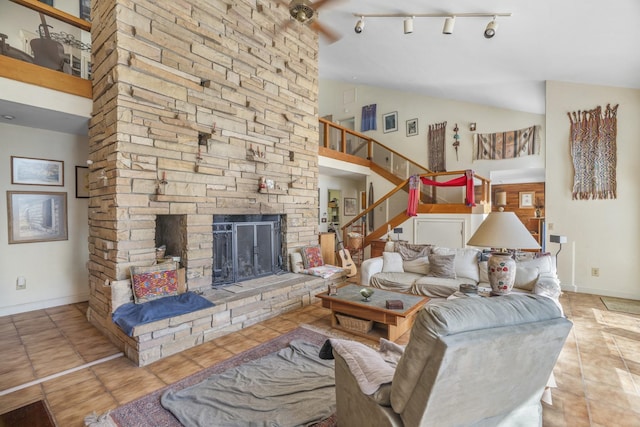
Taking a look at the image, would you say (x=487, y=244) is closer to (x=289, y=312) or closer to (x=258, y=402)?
(x=258, y=402)

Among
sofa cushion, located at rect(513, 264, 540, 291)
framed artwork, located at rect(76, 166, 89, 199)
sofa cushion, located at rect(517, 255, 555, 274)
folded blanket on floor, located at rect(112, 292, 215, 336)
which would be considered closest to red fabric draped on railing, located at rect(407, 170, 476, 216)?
sofa cushion, located at rect(517, 255, 555, 274)

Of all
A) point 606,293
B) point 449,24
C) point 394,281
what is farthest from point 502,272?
point 606,293

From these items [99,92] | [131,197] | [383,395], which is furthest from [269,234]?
[383,395]

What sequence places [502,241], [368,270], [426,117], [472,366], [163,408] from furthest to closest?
1. [426,117]
2. [368,270]
3. [502,241]
4. [163,408]
5. [472,366]

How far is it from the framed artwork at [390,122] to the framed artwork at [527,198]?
4.51m

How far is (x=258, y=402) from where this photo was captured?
210cm

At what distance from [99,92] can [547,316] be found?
446cm

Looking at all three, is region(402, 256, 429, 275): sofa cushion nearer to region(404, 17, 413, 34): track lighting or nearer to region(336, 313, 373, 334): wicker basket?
region(336, 313, 373, 334): wicker basket

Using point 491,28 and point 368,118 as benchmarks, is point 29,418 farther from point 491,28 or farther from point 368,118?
point 368,118

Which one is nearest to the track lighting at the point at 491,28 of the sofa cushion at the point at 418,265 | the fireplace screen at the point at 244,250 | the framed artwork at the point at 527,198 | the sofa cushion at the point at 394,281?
the sofa cushion at the point at 418,265

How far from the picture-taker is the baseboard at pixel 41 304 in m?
3.78

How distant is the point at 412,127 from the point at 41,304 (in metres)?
8.60

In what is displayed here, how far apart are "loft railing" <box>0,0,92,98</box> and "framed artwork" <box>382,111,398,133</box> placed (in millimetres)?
7165

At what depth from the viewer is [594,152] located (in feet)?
15.9
